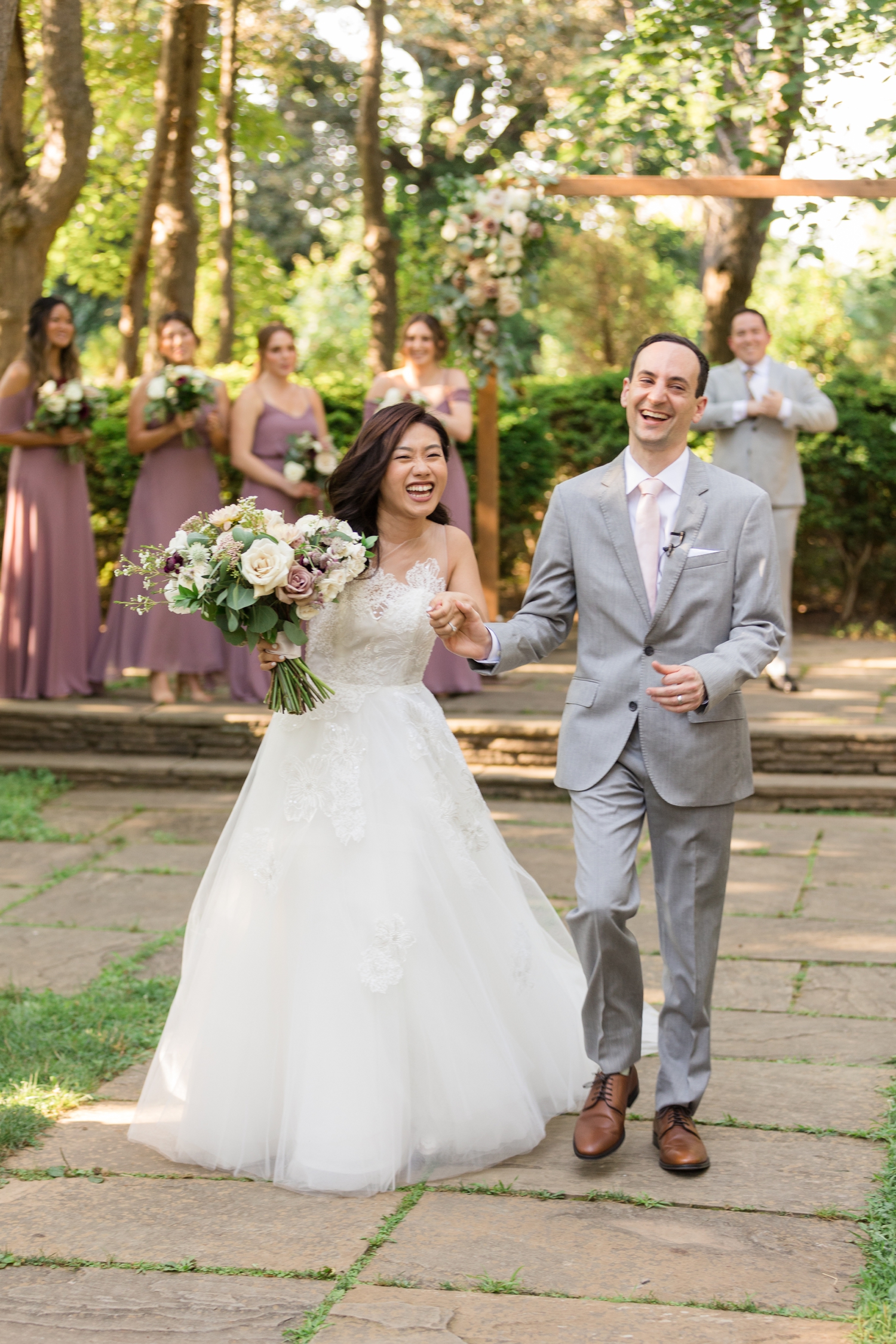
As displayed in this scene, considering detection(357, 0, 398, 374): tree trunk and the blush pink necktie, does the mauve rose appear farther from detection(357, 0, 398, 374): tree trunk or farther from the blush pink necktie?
detection(357, 0, 398, 374): tree trunk

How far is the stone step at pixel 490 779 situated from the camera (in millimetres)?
7566

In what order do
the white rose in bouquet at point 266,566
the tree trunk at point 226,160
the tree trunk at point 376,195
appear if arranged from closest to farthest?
the white rose in bouquet at point 266,566
the tree trunk at point 376,195
the tree trunk at point 226,160

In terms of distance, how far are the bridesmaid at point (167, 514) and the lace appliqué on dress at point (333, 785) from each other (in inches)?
188

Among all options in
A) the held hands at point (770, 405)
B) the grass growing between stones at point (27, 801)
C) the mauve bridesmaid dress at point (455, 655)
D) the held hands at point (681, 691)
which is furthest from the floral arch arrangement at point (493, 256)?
the held hands at point (681, 691)

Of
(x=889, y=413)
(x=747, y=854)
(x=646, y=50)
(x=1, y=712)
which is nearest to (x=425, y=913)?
(x=747, y=854)

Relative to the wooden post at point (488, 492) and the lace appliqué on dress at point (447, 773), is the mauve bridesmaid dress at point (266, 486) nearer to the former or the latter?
the wooden post at point (488, 492)

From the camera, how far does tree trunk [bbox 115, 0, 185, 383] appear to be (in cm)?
1154

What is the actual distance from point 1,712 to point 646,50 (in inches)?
228

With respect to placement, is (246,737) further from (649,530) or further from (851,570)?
(851,570)

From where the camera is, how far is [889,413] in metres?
12.0

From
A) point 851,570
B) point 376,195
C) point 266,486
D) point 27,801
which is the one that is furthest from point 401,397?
point 376,195

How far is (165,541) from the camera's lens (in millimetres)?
8742

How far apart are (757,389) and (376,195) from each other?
26.3 feet

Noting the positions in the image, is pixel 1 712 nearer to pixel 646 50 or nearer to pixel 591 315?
pixel 646 50
